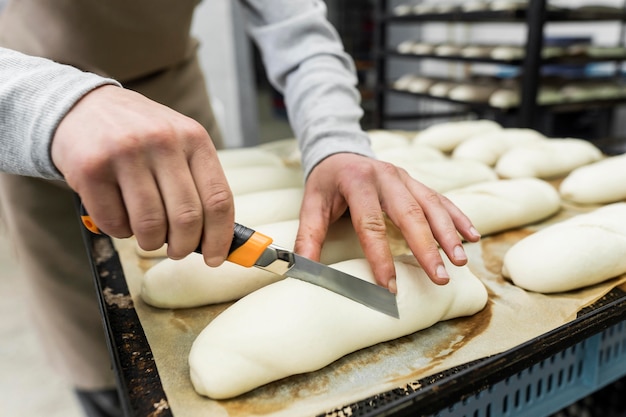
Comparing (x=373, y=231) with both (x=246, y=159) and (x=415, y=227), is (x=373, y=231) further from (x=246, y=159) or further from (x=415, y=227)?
(x=246, y=159)

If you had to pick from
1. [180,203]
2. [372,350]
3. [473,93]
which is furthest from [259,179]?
[473,93]

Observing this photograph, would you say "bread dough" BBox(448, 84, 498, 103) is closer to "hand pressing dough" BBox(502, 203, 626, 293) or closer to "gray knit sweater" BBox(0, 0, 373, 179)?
"gray knit sweater" BBox(0, 0, 373, 179)

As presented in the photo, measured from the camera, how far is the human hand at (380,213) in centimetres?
81

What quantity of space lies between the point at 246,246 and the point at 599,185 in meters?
1.09

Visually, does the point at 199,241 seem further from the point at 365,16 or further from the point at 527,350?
the point at 365,16

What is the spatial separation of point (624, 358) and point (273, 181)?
37.1 inches

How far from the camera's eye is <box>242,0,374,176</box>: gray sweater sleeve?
1123 millimetres

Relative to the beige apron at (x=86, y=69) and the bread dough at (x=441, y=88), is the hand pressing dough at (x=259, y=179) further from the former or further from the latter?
the bread dough at (x=441, y=88)

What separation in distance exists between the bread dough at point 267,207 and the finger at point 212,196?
518 millimetres

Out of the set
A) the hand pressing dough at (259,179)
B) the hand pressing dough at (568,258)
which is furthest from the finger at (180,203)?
the hand pressing dough at (259,179)

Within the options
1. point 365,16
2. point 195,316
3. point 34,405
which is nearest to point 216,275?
point 195,316

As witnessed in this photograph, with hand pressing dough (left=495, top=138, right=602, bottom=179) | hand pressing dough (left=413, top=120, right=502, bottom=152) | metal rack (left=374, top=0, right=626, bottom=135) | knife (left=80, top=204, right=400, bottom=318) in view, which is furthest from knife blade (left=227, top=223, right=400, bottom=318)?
metal rack (left=374, top=0, right=626, bottom=135)

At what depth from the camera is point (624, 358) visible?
97cm

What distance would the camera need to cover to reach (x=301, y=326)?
0.76 metres
